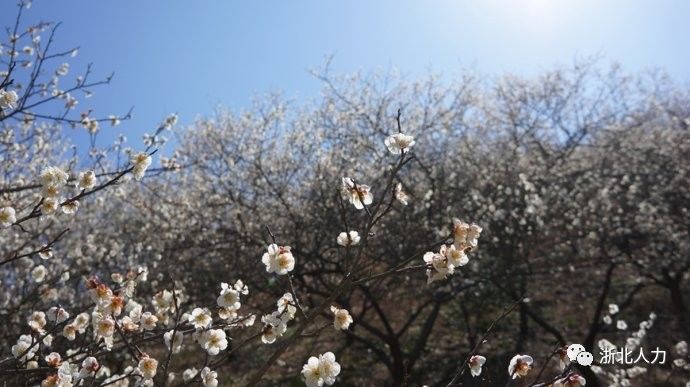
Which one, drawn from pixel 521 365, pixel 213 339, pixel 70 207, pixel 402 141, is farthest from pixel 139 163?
pixel 521 365

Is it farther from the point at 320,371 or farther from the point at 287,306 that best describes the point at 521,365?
the point at 287,306

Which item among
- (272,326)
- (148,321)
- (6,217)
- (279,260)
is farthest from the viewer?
(148,321)

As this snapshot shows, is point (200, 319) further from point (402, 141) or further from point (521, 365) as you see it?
point (521, 365)

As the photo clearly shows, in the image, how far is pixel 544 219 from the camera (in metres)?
9.60

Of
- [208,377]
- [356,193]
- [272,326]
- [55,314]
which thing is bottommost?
[208,377]

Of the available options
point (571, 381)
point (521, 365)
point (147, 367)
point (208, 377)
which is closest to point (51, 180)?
point (147, 367)

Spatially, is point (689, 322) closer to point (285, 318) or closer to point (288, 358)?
point (288, 358)

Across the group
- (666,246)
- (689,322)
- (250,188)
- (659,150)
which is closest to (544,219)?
(666,246)

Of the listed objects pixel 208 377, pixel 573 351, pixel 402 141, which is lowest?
pixel 573 351

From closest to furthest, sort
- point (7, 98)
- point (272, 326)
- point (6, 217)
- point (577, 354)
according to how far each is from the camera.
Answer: point (577, 354) < point (272, 326) < point (6, 217) < point (7, 98)

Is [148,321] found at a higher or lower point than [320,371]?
higher

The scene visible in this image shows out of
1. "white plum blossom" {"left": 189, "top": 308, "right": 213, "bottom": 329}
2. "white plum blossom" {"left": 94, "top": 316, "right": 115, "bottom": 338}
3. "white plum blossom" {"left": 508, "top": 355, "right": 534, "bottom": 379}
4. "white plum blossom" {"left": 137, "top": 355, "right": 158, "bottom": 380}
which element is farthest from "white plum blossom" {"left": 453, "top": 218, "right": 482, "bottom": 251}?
"white plum blossom" {"left": 94, "top": 316, "right": 115, "bottom": 338}

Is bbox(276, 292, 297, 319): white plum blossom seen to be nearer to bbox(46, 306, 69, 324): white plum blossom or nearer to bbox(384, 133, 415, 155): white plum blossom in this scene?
bbox(384, 133, 415, 155): white plum blossom

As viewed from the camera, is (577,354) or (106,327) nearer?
(577,354)
